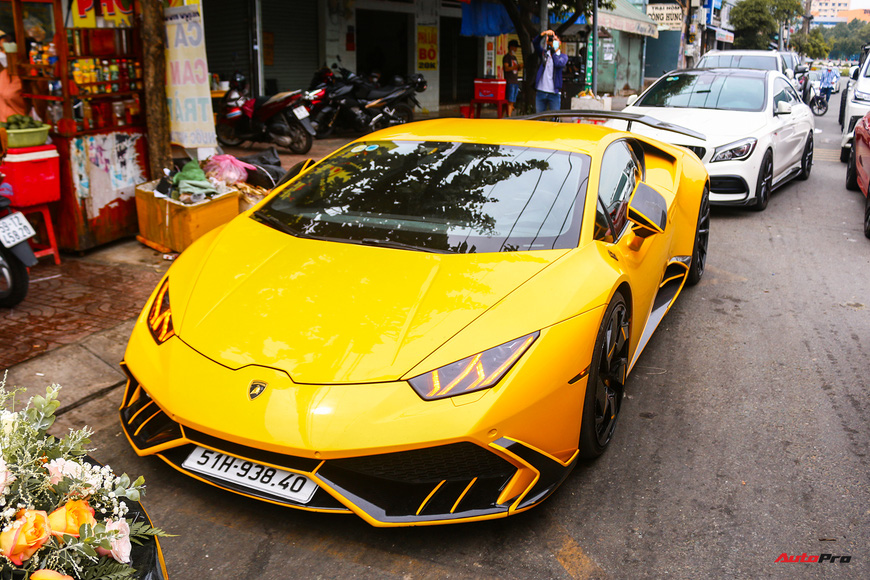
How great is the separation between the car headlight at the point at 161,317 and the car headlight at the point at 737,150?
254 inches

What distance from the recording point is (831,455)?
3428 mm

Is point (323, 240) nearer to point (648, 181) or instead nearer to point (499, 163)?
point (499, 163)

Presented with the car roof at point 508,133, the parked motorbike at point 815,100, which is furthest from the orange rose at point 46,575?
the parked motorbike at point 815,100

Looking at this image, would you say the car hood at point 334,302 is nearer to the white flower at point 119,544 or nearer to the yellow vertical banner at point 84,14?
the white flower at point 119,544

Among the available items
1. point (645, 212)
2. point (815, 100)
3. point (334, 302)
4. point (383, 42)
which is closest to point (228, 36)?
point (383, 42)

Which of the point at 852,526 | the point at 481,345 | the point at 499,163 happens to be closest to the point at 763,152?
the point at 499,163

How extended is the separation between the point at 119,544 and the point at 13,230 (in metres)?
4.03

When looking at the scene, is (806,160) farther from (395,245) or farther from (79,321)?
(79,321)

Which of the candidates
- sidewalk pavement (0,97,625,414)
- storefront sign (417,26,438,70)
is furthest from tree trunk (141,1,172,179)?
storefront sign (417,26,438,70)

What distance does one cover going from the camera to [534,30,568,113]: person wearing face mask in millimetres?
12195

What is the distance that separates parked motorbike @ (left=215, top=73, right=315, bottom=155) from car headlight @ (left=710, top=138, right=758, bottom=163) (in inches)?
226

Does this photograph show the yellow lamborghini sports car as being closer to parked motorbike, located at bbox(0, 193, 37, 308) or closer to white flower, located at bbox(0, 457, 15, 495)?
white flower, located at bbox(0, 457, 15, 495)

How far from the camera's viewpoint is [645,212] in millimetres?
3844

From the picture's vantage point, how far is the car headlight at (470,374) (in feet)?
8.45
